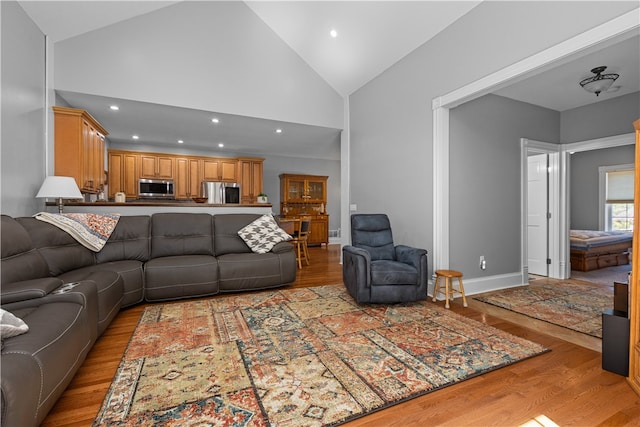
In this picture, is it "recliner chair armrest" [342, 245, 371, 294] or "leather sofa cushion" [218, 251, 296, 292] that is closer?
"recliner chair armrest" [342, 245, 371, 294]

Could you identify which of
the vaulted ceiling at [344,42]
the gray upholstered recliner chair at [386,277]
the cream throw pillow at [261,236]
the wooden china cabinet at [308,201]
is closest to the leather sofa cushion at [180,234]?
the cream throw pillow at [261,236]

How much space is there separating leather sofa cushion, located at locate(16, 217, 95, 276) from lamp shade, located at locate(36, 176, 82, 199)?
55 cm

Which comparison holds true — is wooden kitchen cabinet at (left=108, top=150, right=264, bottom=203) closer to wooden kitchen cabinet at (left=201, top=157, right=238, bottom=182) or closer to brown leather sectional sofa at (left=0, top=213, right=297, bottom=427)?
wooden kitchen cabinet at (left=201, top=157, right=238, bottom=182)

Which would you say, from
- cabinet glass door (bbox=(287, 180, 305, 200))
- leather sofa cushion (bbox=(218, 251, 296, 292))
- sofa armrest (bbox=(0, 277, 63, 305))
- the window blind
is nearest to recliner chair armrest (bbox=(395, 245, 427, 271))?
leather sofa cushion (bbox=(218, 251, 296, 292))

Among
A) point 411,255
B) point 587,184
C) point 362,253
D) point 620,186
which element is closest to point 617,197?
point 620,186

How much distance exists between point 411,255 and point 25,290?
3182 millimetres

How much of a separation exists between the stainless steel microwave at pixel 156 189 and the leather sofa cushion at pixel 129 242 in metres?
3.44

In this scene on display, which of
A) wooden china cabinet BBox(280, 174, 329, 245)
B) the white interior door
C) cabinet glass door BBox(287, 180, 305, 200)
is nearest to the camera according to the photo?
the white interior door

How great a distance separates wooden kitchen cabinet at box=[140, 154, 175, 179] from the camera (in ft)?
22.7

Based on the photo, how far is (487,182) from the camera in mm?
3939

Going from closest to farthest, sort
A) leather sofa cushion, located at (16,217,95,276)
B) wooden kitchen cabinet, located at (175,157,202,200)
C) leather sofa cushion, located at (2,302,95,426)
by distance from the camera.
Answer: leather sofa cushion, located at (2,302,95,426) < leather sofa cushion, located at (16,217,95,276) < wooden kitchen cabinet, located at (175,157,202,200)

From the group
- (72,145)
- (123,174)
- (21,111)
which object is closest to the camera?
(21,111)

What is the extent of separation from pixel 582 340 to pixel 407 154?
2621 millimetres

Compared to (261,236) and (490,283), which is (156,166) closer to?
(261,236)
